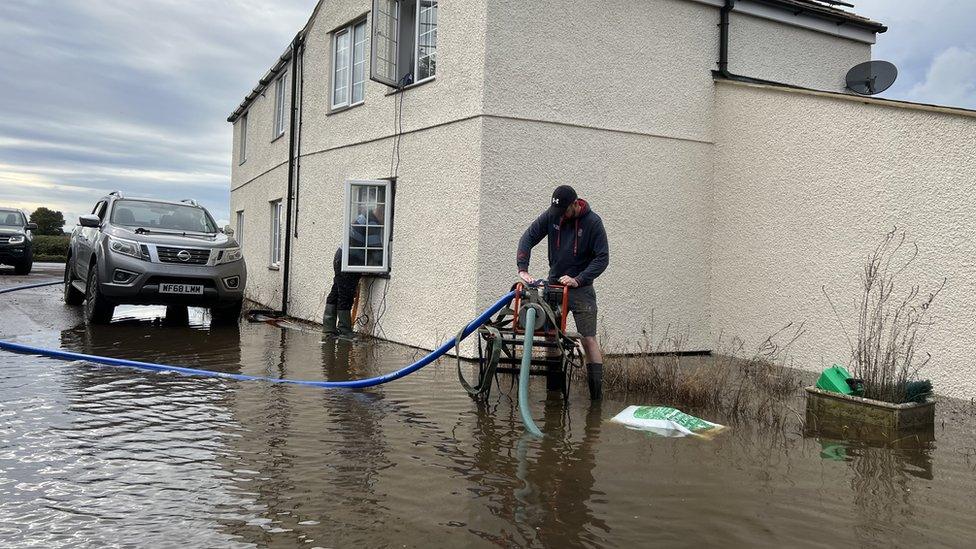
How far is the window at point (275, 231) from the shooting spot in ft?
57.5

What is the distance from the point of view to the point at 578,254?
751 cm

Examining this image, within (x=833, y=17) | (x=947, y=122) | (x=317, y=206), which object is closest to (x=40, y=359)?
(x=317, y=206)

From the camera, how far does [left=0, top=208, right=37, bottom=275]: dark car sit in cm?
2338

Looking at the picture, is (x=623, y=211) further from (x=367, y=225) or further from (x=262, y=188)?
(x=262, y=188)

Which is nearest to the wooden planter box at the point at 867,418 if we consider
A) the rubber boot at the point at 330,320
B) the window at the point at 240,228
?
the rubber boot at the point at 330,320

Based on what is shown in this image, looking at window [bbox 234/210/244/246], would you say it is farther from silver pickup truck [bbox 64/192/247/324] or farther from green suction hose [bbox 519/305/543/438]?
green suction hose [bbox 519/305/543/438]

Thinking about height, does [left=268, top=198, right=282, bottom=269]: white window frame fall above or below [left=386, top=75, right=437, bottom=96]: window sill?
below

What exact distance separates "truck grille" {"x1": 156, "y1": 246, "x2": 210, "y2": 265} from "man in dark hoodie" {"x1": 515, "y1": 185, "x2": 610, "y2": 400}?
248 inches

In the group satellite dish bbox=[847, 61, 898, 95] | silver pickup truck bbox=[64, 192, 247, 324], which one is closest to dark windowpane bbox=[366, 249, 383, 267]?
silver pickup truck bbox=[64, 192, 247, 324]

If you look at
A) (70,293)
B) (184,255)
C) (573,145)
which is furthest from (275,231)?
(573,145)

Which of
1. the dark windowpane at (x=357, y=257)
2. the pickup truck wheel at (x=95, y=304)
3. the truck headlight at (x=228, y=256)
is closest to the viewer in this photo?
the pickup truck wheel at (x=95, y=304)

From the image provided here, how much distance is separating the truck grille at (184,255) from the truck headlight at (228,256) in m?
0.19

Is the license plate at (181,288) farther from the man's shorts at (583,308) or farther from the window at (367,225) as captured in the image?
the man's shorts at (583,308)

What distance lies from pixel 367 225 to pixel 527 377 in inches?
251
